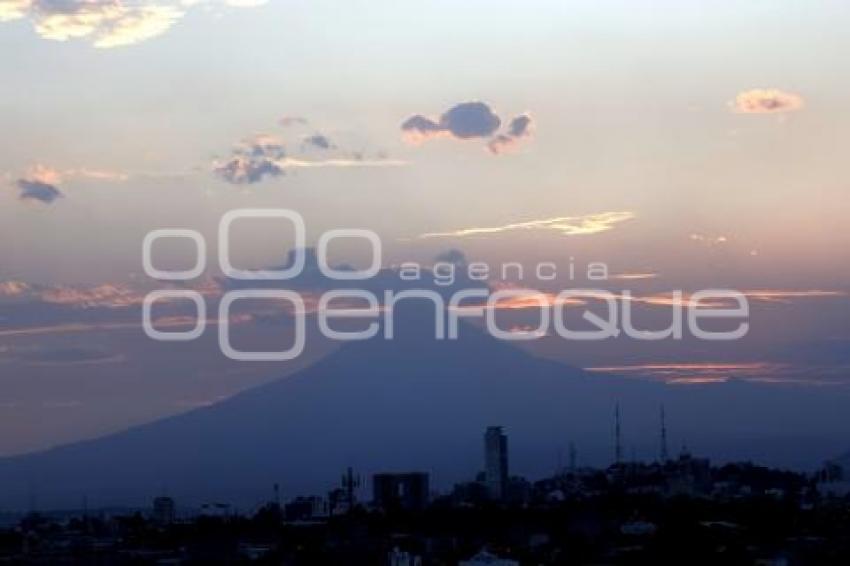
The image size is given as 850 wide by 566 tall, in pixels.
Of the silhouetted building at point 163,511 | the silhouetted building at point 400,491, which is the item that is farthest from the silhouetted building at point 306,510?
the silhouetted building at point 163,511

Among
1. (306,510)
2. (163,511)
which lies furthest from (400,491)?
(163,511)

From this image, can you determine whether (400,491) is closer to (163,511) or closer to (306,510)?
(306,510)

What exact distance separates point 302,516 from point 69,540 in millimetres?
13207

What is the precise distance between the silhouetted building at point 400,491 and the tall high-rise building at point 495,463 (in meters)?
4.06

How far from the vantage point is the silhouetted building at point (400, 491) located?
52406 mm

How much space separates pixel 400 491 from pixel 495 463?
8.78 metres

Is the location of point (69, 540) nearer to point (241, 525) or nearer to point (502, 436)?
point (241, 525)

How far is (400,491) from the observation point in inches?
2141

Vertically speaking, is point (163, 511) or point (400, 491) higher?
point (400, 491)

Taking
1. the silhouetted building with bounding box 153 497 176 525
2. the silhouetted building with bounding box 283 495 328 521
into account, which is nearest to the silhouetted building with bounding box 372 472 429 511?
the silhouetted building with bounding box 283 495 328 521

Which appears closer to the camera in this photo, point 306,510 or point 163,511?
point 306,510

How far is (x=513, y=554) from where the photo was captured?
105ft

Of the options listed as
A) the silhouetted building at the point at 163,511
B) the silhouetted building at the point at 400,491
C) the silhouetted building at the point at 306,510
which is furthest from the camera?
the silhouetted building at the point at 163,511

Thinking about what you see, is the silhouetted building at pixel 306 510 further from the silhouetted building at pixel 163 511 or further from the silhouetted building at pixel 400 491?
the silhouetted building at pixel 163 511
